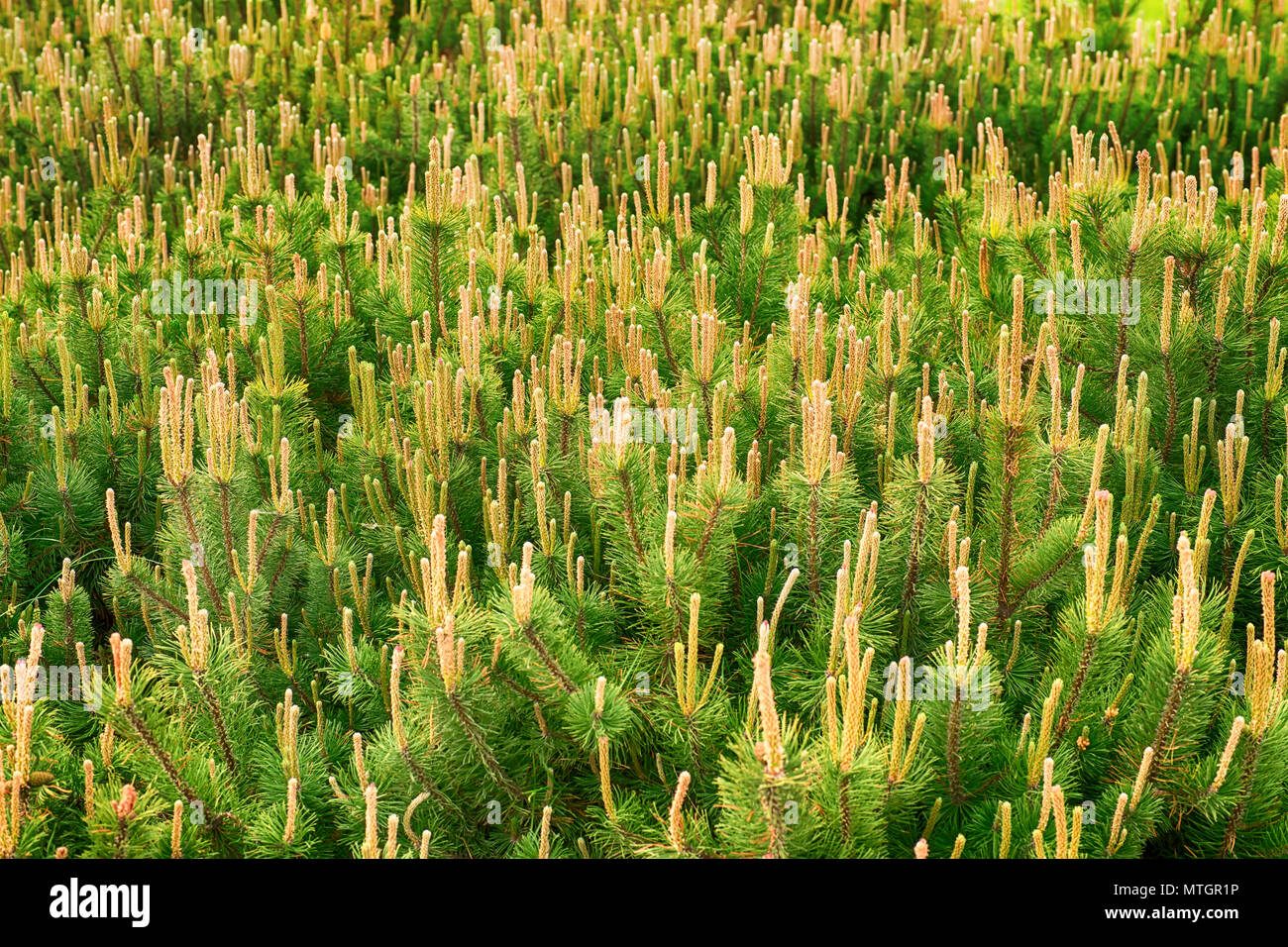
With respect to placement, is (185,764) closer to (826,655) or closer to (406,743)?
(406,743)

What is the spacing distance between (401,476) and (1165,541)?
2.02 metres

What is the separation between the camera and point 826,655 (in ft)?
8.86

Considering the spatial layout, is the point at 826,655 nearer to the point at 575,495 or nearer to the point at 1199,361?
the point at 575,495

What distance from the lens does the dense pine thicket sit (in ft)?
Result: 7.86

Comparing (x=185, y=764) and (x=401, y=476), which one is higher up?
(x=401, y=476)

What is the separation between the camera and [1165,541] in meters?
3.11

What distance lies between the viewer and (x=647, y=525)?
2.98 meters

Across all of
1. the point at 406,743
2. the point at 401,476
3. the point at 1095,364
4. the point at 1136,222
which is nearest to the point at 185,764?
the point at 406,743

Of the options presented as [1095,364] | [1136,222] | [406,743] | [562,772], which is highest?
[1136,222]

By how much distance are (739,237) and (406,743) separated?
8.51 feet

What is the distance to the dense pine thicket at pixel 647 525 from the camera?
2395mm
